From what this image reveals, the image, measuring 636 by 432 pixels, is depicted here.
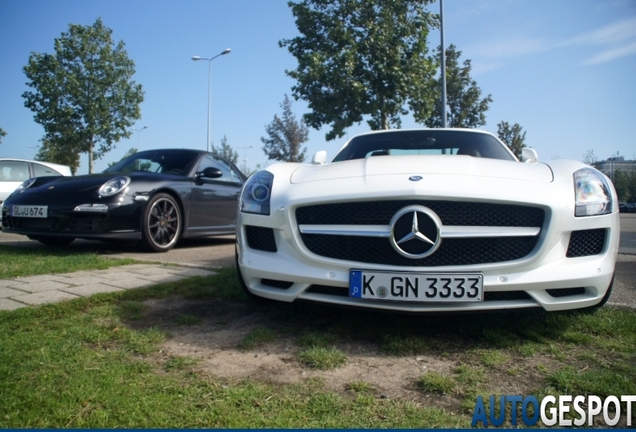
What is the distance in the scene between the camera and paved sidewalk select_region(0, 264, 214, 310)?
3242 millimetres

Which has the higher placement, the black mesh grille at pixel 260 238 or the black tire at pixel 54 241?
the black mesh grille at pixel 260 238

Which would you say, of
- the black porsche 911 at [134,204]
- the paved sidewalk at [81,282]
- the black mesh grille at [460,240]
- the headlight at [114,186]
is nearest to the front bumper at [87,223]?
the black porsche 911 at [134,204]

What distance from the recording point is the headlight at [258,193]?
2799 millimetres

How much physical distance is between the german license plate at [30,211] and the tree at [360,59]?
1219 centimetres

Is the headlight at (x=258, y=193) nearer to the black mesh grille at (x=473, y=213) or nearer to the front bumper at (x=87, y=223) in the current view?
the black mesh grille at (x=473, y=213)

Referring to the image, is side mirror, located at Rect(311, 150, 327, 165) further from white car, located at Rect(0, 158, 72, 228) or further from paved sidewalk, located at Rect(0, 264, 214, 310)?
white car, located at Rect(0, 158, 72, 228)

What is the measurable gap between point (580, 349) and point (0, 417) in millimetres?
2308

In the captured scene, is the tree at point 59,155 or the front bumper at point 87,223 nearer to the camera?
the front bumper at point 87,223

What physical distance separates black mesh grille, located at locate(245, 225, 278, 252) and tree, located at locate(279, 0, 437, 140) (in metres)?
14.1

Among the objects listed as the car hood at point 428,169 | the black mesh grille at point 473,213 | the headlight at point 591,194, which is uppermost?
the car hood at point 428,169

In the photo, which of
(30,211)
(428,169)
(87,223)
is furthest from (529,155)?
(30,211)

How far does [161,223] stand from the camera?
6.03 meters

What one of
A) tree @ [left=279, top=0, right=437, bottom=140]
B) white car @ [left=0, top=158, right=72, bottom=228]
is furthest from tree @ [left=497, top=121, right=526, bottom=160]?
white car @ [left=0, top=158, right=72, bottom=228]

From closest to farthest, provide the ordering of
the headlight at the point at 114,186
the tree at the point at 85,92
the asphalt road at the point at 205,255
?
the asphalt road at the point at 205,255
the headlight at the point at 114,186
the tree at the point at 85,92
